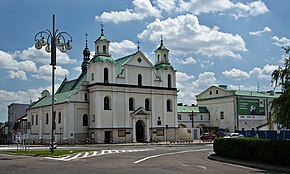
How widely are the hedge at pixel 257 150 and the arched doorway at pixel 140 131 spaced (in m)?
39.3

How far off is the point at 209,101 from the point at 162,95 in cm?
2593

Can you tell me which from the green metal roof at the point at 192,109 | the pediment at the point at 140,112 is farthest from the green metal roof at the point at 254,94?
the pediment at the point at 140,112

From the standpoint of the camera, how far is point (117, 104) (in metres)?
63.3

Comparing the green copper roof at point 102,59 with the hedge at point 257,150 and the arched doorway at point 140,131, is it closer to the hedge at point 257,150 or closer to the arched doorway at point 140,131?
the arched doorway at point 140,131

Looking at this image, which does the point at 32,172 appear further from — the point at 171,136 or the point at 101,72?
the point at 171,136

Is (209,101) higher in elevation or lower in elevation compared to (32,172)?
higher

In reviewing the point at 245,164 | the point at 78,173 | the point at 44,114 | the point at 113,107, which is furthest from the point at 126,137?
the point at 78,173

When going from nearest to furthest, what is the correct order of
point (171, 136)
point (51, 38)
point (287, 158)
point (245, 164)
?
point (287, 158), point (245, 164), point (51, 38), point (171, 136)

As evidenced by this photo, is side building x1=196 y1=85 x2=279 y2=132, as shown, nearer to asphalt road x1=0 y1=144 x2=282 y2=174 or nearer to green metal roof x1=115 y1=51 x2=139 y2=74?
green metal roof x1=115 y1=51 x2=139 y2=74

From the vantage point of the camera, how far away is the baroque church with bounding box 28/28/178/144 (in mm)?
62000

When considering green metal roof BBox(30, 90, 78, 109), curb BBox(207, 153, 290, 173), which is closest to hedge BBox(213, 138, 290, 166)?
curb BBox(207, 153, 290, 173)

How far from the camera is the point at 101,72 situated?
62.2m

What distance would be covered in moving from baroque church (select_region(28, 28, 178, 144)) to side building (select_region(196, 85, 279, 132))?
Answer: 66.3 ft

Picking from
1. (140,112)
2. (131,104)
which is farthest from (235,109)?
(131,104)
